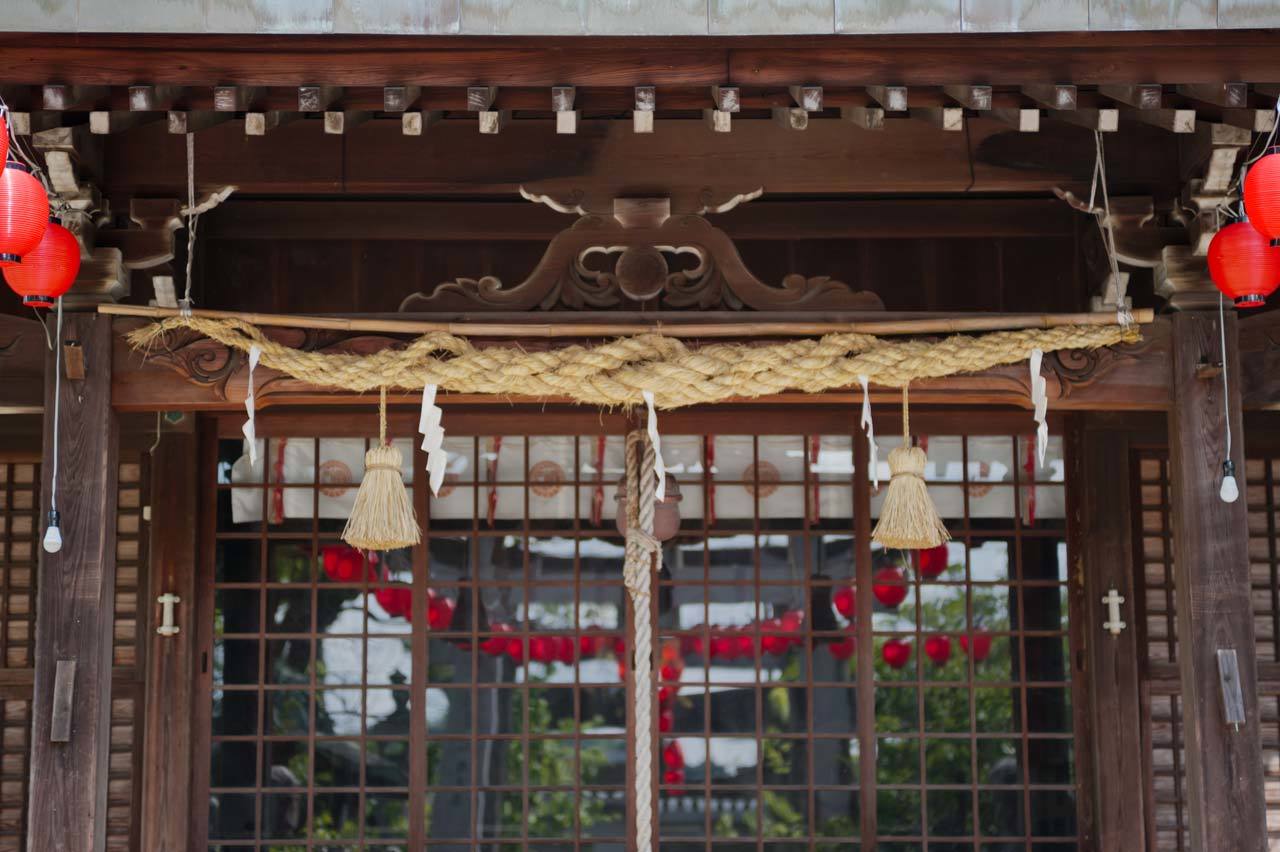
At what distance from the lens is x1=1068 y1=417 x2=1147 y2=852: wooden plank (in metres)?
5.44

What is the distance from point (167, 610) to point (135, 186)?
6.52 feet

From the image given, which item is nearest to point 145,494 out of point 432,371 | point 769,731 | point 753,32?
point 432,371

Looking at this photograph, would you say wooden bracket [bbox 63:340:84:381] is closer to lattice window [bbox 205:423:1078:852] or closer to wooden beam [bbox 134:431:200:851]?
wooden beam [bbox 134:431:200:851]

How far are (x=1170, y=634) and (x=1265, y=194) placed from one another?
2.73 metres

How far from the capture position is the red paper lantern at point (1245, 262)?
153 inches

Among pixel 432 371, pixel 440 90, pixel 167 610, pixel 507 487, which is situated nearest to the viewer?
pixel 440 90

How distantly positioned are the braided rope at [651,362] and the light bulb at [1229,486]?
20.0 inches

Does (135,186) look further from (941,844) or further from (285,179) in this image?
(941,844)

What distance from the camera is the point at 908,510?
13.9ft

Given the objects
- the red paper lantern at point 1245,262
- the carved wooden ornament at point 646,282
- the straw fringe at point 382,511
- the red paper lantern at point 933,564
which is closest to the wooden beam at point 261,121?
the carved wooden ornament at point 646,282

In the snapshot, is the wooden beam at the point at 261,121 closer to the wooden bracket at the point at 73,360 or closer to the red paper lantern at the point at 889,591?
the wooden bracket at the point at 73,360

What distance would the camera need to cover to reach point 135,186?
4.33m

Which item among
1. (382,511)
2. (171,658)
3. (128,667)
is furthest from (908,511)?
(128,667)

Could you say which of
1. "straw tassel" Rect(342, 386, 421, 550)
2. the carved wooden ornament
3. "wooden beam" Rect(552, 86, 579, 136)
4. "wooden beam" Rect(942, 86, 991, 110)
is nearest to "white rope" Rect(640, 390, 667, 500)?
the carved wooden ornament
